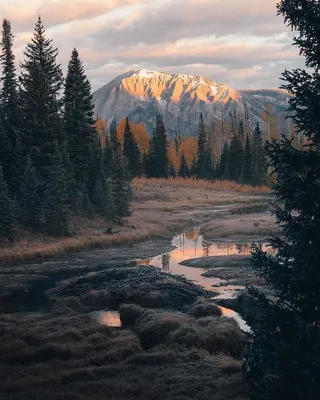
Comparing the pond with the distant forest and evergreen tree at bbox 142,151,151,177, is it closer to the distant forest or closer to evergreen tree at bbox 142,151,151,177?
the distant forest

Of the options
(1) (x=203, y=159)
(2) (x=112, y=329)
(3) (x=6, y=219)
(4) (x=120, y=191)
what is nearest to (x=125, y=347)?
(2) (x=112, y=329)

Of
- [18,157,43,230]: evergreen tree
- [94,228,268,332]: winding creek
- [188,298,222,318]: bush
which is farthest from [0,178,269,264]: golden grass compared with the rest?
[188,298,222,318]: bush

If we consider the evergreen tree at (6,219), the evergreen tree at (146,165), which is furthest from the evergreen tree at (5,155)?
the evergreen tree at (146,165)

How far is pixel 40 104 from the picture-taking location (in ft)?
156

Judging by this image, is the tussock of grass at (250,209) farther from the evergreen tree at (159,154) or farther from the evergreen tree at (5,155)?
the evergreen tree at (5,155)

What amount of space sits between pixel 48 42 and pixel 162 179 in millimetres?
44383

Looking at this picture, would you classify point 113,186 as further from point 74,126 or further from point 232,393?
point 232,393

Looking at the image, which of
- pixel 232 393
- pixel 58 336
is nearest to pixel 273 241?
pixel 232 393

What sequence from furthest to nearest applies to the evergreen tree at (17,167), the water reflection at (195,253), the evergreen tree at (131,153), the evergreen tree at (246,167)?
the evergreen tree at (246,167), the evergreen tree at (131,153), the evergreen tree at (17,167), the water reflection at (195,253)

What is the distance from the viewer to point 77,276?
3067 cm

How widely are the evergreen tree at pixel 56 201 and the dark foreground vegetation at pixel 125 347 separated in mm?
16766

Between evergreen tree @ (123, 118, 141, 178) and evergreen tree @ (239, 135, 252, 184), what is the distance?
20614 millimetres

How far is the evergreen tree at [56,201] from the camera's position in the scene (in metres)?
42.1

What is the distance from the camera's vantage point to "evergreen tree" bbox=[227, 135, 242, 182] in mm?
98062
